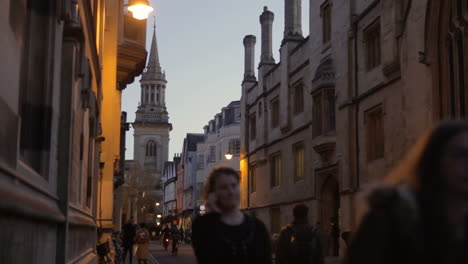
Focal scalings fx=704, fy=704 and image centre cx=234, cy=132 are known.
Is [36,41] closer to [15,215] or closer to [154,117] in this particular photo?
[15,215]

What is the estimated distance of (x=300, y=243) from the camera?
7.99 meters

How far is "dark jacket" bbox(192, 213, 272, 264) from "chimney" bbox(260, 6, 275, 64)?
1429 inches

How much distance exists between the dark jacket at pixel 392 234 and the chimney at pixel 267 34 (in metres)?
→ 38.4

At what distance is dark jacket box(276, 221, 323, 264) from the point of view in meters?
7.91

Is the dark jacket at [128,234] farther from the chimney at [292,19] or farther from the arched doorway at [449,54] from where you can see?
the chimney at [292,19]

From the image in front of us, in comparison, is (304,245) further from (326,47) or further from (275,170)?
(275,170)

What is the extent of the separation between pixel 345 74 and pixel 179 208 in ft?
259

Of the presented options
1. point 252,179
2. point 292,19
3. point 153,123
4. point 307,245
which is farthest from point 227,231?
point 153,123

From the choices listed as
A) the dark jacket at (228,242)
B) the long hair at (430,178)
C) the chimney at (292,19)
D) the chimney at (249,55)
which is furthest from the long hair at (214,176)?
the chimney at (249,55)

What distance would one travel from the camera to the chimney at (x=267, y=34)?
40.4 metres

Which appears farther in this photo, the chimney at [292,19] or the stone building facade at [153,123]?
the stone building facade at [153,123]

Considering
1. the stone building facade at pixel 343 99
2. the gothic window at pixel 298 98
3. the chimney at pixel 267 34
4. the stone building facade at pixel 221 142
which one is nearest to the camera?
the stone building facade at pixel 343 99

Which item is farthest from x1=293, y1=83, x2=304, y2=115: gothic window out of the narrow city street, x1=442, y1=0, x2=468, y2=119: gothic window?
x1=442, y1=0, x2=468, y2=119: gothic window

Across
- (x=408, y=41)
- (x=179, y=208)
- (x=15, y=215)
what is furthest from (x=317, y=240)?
(x=179, y=208)
